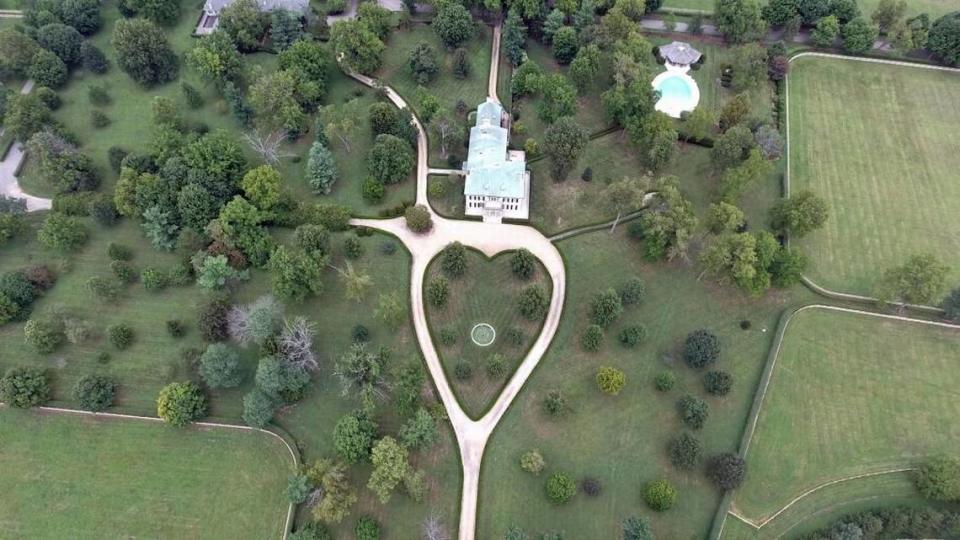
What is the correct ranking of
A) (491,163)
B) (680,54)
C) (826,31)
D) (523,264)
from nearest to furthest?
(523,264) → (491,163) → (680,54) → (826,31)

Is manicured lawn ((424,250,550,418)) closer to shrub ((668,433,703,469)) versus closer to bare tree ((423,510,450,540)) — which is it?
bare tree ((423,510,450,540))

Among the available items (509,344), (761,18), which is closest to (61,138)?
(509,344)

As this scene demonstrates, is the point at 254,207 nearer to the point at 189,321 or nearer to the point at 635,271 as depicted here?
the point at 189,321

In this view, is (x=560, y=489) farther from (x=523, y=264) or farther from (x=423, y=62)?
(x=423, y=62)

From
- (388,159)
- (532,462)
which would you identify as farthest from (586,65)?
(532,462)

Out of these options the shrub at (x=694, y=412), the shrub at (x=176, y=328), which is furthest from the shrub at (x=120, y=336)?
the shrub at (x=694, y=412)

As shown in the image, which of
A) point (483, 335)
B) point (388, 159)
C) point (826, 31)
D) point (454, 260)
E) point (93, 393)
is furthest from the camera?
point (826, 31)

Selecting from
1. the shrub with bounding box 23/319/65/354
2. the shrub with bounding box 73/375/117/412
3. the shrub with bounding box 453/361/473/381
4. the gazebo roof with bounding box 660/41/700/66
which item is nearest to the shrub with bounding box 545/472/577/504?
the shrub with bounding box 453/361/473/381
